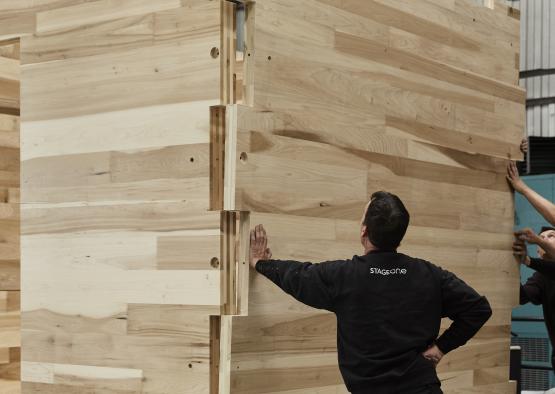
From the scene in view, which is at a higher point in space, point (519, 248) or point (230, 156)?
point (230, 156)

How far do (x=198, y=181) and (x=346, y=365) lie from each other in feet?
3.34

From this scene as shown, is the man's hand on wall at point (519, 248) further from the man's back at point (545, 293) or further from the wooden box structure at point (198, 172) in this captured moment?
the wooden box structure at point (198, 172)

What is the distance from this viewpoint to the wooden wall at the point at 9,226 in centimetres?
522

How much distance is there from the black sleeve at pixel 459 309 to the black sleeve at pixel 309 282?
505 millimetres

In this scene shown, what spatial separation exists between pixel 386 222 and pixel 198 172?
0.85 m

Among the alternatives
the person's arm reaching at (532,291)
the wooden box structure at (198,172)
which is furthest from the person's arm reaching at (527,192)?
the wooden box structure at (198,172)

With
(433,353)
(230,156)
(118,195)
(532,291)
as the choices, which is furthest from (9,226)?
(532,291)

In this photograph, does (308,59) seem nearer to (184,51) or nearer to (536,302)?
(184,51)

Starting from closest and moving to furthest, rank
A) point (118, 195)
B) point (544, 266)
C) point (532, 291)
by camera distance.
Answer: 1. point (118, 195)
2. point (544, 266)
3. point (532, 291)

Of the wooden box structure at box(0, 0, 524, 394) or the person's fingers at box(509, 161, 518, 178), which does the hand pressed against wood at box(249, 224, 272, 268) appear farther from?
the person's fingers at box(509, 161, 518, 178)

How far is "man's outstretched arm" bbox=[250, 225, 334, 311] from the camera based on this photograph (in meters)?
3.80

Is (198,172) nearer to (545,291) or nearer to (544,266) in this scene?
(544,266)

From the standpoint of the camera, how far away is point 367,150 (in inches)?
182

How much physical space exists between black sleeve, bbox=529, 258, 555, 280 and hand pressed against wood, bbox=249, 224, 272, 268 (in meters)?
2.42
